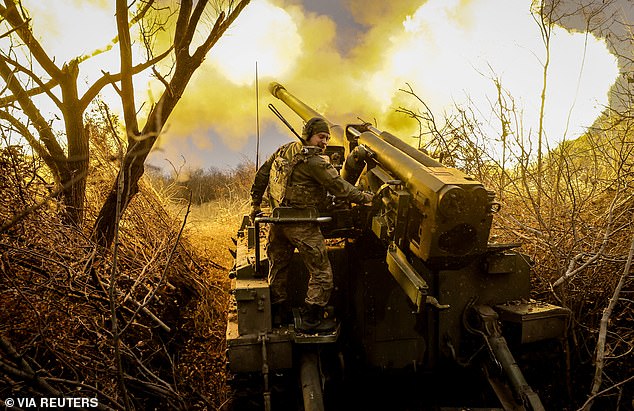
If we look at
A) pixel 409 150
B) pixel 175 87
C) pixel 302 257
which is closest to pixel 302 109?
pixel 175 87

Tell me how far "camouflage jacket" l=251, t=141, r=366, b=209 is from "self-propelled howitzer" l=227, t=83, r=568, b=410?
0.49 ft

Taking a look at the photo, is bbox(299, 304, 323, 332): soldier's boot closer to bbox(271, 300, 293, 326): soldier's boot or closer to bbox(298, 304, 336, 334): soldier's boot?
bbox(298, 304, 336, 334): soldier's boot

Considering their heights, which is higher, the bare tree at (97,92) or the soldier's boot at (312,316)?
the bare tree at (97,92)

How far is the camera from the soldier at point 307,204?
396 cm

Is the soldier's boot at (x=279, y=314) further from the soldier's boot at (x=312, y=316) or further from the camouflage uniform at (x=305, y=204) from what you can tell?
the soldier's boot at (x=312, y=316)

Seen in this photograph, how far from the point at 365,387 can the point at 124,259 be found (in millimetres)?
3321

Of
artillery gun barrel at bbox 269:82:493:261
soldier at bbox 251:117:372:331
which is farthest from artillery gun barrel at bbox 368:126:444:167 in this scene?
soldier at bbox 251:117:372:331

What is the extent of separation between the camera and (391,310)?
4387 millimetres

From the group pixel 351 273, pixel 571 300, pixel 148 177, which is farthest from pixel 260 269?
pixel 148 177

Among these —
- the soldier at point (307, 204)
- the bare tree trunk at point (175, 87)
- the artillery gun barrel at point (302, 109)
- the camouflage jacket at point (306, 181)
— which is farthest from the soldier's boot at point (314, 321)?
the bare tree trunk at point (175, 87)

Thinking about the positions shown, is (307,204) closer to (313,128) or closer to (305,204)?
(305,204)

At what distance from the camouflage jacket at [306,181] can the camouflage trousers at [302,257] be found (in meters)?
0.25

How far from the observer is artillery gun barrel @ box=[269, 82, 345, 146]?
18.4ft

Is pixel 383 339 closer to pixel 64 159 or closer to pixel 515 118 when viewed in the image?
pixel 515 118
